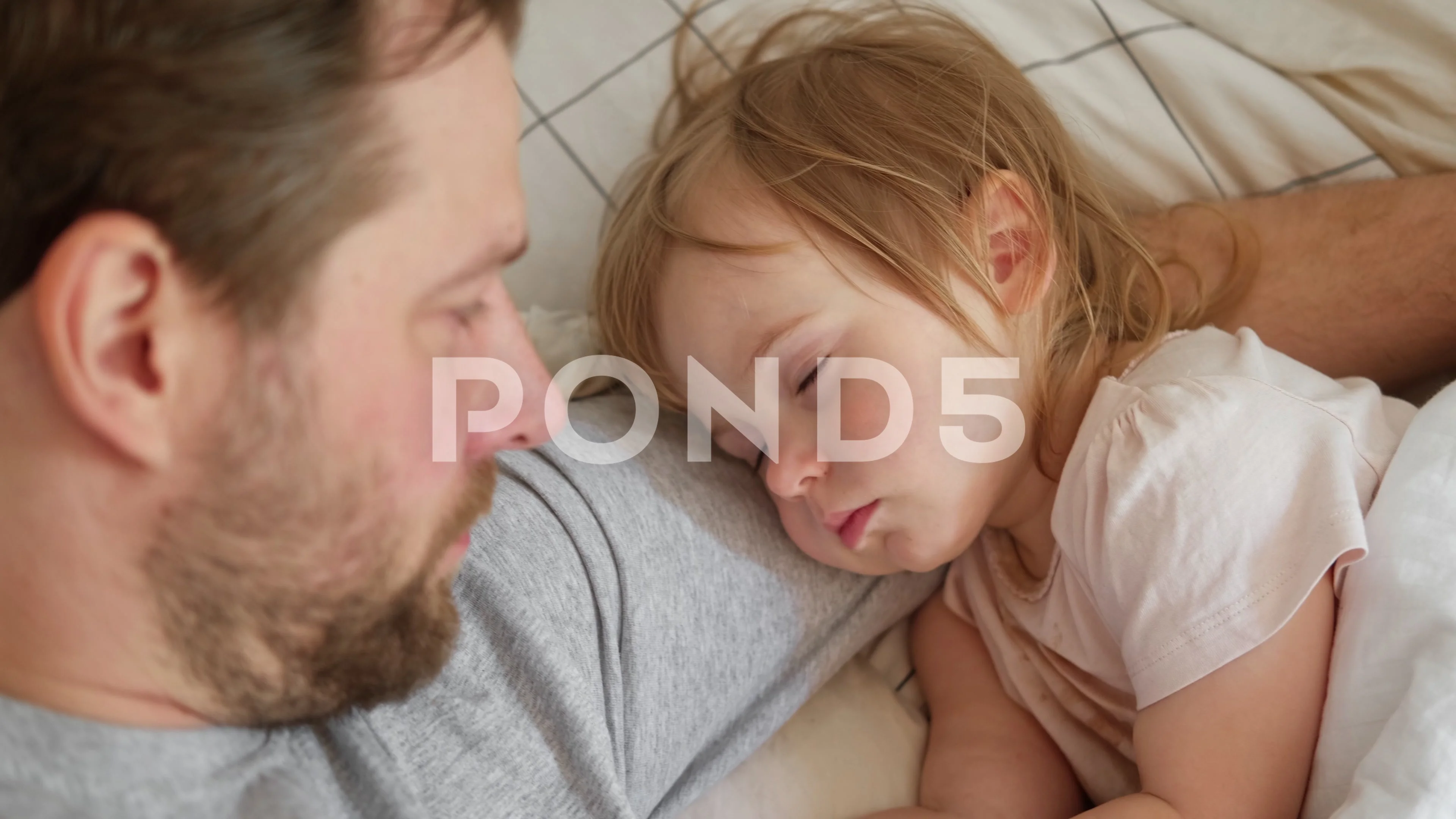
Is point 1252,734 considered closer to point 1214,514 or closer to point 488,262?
point 1214,514

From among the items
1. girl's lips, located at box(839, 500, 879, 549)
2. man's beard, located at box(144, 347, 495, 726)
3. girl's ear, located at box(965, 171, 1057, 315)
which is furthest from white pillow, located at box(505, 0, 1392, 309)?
man's beard, located at box(144, 347, 495, 726)

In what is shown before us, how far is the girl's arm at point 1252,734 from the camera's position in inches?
30.4

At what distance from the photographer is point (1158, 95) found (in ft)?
3.77

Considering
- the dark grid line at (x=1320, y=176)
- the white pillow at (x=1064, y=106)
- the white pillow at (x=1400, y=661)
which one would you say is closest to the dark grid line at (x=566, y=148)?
the white pillow at (x=1064, y=106)

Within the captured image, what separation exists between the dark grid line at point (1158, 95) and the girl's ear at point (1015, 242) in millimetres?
300

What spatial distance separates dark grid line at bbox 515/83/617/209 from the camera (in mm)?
1260

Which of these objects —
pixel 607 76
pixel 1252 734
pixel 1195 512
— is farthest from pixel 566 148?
pixel 1252 734

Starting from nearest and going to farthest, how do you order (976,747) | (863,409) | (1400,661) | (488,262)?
(488,262) < (1400,661) < (863,409) < (976,747)

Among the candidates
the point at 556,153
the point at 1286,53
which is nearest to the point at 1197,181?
the point at 1286,53

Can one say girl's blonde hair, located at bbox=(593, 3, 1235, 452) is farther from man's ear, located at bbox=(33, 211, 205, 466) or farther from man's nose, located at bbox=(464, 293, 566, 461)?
man's ear, located at bbox=(33, 211, 205, 466)

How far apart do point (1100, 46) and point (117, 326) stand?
1078 millimetres

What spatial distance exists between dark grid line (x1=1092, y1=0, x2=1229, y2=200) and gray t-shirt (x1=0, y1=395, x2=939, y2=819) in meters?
0.62

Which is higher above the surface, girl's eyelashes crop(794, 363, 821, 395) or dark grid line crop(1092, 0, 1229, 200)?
dark grid line crop(1092, 0, 1229, 200)

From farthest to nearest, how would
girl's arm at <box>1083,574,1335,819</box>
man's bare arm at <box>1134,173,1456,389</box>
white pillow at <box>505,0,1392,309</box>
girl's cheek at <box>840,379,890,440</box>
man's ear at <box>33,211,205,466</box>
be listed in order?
white pillow at <box>505,0,1392,309</box>
man's bare arm at <box>1134,173,1456,389</box>
girl's cheek at <box>840,379,890,440</box>
girl's arm at <box>1083,574,1335,819</box>
man's ear at <box>33,211,205,466</box>
